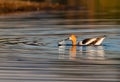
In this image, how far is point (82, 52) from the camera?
1772 centimetres

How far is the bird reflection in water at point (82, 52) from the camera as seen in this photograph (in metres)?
16.2

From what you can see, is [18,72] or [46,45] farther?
[46,45]

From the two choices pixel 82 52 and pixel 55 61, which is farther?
pixel 82 52

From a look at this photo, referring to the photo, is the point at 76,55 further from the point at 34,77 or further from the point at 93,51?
the point at 34,77

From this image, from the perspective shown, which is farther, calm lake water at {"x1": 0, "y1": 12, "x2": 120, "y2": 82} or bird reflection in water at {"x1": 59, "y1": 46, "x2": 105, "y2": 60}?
bird reflection in water at {"x1": 59, "y1": 46, "x2": 105, "y2": 60}

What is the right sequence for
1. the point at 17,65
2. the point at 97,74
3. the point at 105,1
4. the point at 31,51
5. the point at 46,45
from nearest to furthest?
the point at 97,74 < the point at 17,65 < the point at 31,51 < the point at 46,45 < the point at 105,1

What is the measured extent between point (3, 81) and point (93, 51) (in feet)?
22.9

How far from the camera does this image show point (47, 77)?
11.9m

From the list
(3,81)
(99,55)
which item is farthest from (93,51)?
(3,81)

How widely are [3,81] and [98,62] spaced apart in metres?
Answer: 3.88

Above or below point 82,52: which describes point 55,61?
above

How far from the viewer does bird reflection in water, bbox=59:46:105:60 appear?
636 inches

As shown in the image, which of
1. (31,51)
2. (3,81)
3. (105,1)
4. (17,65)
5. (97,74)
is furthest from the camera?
(105,1)

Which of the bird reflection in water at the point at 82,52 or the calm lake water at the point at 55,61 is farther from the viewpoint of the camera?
the bird reflection in water at the point at 82,52
